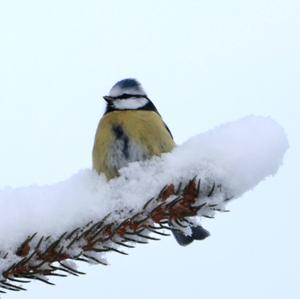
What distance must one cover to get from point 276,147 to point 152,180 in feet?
1.09

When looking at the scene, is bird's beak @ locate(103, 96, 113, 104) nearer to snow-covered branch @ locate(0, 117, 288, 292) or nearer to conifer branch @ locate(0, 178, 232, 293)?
snow-covered branch @ locate(0, 117, 288, 292)

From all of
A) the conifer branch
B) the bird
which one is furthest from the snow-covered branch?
the bird

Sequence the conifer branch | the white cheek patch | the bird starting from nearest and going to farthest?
the conifer branch < the bird < the white cheek patch

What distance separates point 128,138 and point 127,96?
56 centimetres

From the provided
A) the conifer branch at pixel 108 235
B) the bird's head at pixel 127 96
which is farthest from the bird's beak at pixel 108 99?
the conifer branch at pixel 108 235

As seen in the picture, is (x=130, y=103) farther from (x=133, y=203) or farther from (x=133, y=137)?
(x=133, y=203)

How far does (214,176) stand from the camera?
1.47 m

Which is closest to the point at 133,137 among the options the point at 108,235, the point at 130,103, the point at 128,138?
the point at 128,138

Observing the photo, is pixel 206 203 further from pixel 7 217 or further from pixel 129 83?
pixel 129 83

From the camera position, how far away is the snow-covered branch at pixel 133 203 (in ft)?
4.45

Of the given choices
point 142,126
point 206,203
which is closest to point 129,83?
point 142,126

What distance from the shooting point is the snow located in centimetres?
142

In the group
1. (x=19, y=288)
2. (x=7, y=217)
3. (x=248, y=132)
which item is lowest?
(x=19, y=288)

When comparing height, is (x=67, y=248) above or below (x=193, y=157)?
below
